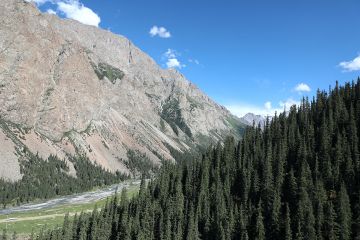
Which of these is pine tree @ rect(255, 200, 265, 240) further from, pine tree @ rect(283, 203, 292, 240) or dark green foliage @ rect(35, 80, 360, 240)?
pine tree @ rect(283, 203, 292, 240)

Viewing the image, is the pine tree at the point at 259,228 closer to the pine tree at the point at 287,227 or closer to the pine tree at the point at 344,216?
the pine tree at the point at 287,227

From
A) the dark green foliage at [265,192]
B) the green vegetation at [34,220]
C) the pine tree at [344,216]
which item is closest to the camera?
the pine tree at [344,216]

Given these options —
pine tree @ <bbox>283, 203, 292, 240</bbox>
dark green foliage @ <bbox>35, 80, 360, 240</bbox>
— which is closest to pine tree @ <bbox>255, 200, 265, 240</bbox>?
dark green foliage @ <bbox>35, 80, 360, 240</bbox>

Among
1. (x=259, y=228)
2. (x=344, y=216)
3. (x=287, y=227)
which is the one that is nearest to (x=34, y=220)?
(x=259, y=228)

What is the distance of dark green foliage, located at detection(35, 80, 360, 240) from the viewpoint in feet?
389

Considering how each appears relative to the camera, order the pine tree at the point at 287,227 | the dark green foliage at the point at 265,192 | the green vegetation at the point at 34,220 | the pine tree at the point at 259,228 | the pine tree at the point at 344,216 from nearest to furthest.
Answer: the pine tree at the point at 344,216 < the pine tree at the point at 287,227 < the pine tree at the point at 259,228 < the dark green foliage at the point at 265,192 < the green vegetation at the point at 34,220

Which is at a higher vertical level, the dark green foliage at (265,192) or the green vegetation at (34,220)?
the dark green foliage at (265,192)

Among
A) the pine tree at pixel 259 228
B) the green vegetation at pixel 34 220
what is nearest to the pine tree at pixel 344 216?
the pine tree at pixel 259 228

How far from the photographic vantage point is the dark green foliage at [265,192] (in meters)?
119

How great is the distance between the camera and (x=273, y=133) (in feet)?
608

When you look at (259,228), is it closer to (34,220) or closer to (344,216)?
(344,216)

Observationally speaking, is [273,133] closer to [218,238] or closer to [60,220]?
[218,238]

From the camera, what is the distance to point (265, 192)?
140m

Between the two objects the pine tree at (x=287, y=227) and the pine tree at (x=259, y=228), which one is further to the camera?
the pine tree at (x=259, y=228)
